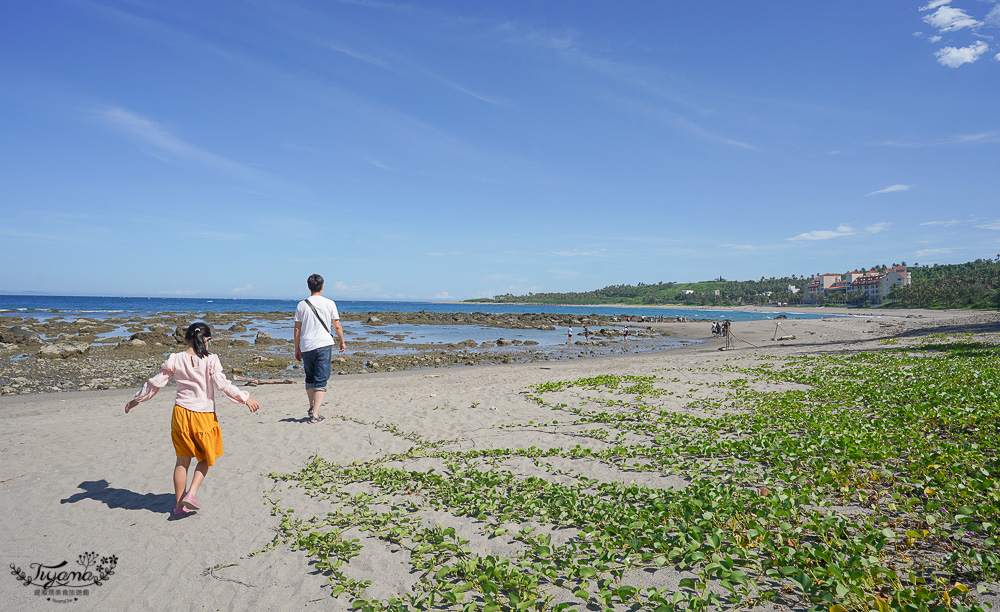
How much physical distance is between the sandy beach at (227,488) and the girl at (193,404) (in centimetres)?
49

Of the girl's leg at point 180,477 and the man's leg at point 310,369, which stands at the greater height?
the man's leg at point 310,369

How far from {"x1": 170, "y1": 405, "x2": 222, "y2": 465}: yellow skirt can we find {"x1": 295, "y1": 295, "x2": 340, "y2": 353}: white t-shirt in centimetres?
377

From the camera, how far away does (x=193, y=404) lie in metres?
5.43

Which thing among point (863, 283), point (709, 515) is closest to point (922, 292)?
point (863, 283)

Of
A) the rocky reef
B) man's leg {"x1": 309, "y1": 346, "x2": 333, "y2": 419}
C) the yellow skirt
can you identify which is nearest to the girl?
the yellow skirt

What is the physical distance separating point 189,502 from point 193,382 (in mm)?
1365

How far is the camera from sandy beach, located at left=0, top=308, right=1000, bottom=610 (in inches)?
165

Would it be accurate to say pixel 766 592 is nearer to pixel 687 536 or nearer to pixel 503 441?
pixel 687 536

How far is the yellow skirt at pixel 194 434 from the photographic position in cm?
539

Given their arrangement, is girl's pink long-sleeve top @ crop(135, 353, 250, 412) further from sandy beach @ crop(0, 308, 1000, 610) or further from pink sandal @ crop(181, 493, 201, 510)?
sandy beach @ crop(0, 308, 1000, 610)

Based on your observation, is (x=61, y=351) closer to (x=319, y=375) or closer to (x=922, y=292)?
(x=319, y=375)

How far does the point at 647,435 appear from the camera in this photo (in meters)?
8.35

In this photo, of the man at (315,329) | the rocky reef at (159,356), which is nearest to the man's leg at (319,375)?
the man at (315,329)

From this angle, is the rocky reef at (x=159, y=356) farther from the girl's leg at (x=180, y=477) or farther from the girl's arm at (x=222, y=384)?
the girl's arm at (x=222, y=384)
